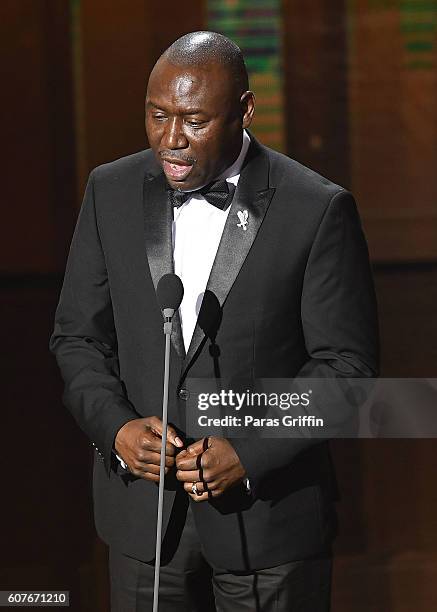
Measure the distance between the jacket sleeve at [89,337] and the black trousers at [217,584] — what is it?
14cm

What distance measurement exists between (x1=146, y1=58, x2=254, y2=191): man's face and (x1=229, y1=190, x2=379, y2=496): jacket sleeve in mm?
167

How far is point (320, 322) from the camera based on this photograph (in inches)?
63.7

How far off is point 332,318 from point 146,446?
11.3 inches

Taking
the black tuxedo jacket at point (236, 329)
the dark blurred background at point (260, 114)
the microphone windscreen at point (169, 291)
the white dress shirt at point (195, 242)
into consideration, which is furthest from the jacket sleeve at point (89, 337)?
the dark blurred background at point (260, 114)

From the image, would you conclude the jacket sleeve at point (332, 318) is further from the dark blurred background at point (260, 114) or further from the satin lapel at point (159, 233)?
the dark blurred background at point (260, 114)

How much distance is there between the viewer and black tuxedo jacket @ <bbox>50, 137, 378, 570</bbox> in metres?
1.63

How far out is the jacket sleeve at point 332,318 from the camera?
5.29ft

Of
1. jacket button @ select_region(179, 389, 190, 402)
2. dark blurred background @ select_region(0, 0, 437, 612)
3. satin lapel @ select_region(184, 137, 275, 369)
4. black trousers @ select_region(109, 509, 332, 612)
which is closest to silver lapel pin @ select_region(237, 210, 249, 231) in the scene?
satin lapel @ select_region(184, 137, 275, 369)

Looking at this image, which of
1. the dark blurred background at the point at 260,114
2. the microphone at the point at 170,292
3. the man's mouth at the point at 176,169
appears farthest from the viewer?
the dark blurred background at the point at 260,114

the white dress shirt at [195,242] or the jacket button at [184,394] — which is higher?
the white dress shirt at [195,242]

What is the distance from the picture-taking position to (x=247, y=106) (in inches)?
63.2

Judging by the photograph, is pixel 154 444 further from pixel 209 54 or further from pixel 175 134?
pixel 209 54

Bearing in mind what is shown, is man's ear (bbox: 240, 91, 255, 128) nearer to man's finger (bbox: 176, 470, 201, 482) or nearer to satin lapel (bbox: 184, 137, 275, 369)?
satin lapel (bbox: 184, 137, 275, 369)

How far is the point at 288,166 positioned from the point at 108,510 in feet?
1.72
